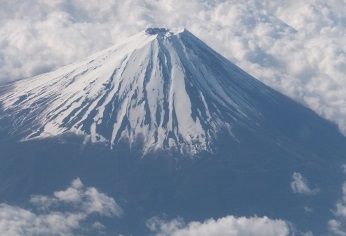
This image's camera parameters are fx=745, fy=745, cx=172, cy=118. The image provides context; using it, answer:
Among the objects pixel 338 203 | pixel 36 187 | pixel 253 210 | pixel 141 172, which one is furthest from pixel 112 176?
pixel 338 203

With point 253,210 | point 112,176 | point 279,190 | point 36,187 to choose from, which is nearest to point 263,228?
point 253,210

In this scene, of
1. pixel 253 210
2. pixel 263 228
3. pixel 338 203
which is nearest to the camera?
pixel 263 228

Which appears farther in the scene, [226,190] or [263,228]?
[226,190]

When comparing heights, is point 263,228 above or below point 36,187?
below

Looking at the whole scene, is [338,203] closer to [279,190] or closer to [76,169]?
[279,190]

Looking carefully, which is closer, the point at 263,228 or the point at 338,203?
the point at 263,228

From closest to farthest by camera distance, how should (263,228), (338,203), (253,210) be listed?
(263,228)
(253,210)
(338,203)

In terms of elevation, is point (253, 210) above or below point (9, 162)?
below

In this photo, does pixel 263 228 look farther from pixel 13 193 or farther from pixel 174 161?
pixel 13 193
